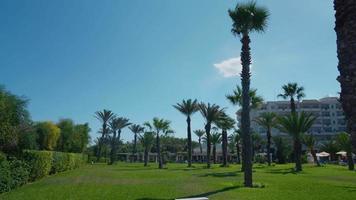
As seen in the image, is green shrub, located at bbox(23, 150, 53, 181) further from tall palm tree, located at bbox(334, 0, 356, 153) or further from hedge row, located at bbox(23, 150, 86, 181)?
tall palm tree, located at bbox(334, 0, 356, 153)

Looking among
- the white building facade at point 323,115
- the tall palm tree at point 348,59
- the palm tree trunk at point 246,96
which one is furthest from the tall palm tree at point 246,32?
the white building facade at point 323,115

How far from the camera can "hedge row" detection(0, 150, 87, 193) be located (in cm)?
2206

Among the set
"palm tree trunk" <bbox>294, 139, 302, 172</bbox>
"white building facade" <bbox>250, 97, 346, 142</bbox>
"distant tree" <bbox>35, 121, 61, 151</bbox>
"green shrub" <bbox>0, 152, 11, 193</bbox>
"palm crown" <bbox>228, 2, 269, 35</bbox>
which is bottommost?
"green shrub" <bbox>0, 152, 11, 193</bbox>

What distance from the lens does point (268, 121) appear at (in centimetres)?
6488

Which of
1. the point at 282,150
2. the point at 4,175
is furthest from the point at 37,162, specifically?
the point at 282,150

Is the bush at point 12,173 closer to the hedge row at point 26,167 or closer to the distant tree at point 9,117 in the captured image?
the hedge row at point 26,167

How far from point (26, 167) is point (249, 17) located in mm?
18716

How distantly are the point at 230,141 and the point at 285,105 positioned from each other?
887 inches

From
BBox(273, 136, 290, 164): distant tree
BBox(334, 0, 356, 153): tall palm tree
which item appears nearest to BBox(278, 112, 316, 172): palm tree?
BBox(273, 136, 290, 164): distant tree

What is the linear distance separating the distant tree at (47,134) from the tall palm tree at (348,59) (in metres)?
60.4

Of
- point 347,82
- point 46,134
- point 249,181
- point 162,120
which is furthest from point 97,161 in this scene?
point 347,82

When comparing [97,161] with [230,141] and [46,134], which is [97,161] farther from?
[230,141]

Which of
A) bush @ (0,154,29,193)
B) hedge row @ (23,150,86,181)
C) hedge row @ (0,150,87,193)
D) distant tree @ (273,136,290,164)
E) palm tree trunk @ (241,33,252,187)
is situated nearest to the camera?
bush @ (0,154,29,193)

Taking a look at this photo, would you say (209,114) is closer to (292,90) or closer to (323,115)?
(292,90)
